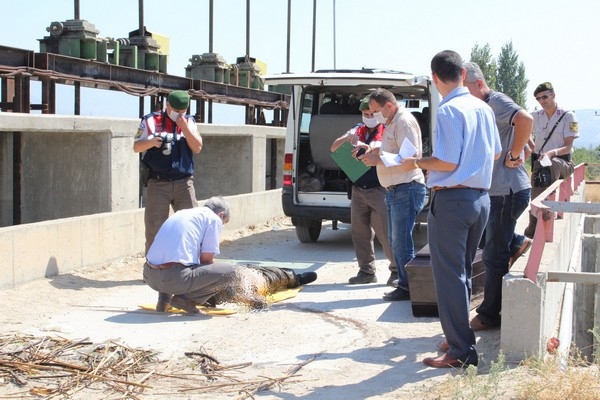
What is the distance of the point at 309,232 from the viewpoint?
12109 millimetres

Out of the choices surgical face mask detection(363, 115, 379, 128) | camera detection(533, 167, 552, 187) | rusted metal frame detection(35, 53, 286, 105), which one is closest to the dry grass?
surgical face mask detection(363, 115, 379, 128)

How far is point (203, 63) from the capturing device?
19.5m

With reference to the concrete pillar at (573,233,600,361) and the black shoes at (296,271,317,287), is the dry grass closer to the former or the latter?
the black shoes at (296,271,317,287)

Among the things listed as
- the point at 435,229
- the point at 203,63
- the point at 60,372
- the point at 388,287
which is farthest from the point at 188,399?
the point at 203,63

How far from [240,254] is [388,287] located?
3005mm

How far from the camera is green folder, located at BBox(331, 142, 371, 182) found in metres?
8.71

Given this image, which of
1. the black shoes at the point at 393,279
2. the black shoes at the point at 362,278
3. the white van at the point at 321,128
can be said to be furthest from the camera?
the white van at the point at 321,128

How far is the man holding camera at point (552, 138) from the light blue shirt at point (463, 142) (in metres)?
4.95

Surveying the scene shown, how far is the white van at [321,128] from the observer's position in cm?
1085

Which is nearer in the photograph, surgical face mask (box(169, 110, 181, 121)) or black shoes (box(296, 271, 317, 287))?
black shoes (box(296, 271, 317, 287))

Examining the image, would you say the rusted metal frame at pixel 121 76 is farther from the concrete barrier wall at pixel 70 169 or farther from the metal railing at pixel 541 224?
the metal railing at pixel 541 224

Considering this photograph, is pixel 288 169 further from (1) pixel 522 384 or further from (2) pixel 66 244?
(1) pixel 522 384

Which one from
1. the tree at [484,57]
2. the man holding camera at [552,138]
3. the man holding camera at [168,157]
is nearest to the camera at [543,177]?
the man holding camera at [552,138]

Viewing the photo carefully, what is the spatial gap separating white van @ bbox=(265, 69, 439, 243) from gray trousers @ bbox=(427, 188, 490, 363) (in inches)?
214
